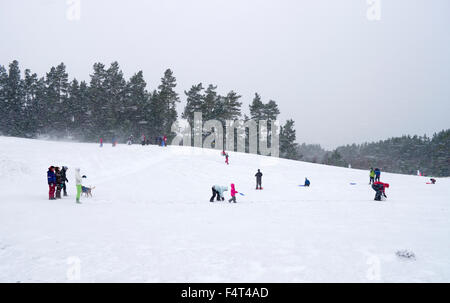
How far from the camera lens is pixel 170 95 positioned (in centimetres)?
6322

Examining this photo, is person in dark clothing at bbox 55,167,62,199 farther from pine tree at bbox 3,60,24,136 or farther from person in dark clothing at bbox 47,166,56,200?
pine tree at bbox 3,60,24,136

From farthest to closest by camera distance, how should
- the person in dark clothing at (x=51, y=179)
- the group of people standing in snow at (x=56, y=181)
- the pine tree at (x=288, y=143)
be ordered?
the pine tree at (x=288, y=143) < the person in dark clothing at (x=51, y=179) < the group of people standing in snow at (x=56, y=181)

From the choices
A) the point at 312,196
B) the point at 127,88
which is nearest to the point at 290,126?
the point at 127,88

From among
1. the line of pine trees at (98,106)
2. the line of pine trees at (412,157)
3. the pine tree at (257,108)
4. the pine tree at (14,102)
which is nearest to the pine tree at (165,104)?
the line of pine trees at (98,106)

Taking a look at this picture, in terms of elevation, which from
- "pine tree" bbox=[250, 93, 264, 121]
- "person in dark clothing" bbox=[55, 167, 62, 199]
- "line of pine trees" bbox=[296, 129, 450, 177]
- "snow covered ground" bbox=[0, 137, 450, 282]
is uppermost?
"pine tree" bbox=[250, 93, 264, 121]

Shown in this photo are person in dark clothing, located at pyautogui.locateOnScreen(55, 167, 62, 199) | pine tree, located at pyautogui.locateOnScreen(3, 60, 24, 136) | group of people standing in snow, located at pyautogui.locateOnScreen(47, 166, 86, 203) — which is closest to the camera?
group of people standing in snow, located at pyautogui.locateOnScreen(47, 166, 86, 203)

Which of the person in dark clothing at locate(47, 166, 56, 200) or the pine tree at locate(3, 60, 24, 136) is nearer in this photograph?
the person in dark clothing at locate(47, 166, 56, 200)

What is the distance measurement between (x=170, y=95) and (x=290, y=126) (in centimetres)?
3711

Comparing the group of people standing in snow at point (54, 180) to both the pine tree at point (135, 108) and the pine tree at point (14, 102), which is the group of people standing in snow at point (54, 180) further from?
the pine tree at point (14, 102)

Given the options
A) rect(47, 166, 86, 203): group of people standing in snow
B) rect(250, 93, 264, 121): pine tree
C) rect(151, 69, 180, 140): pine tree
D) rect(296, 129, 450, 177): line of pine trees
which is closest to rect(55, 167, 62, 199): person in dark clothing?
rect(47, 166, 86, 203): group of people standing in snow

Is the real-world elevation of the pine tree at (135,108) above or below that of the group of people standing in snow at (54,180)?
above

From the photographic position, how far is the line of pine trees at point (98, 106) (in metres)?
61.1

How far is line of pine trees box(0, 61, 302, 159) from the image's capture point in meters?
61.1
